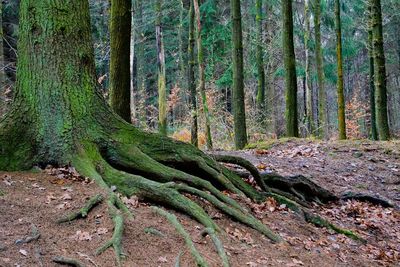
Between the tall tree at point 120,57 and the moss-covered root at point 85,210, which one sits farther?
the tall tree at point 120,57

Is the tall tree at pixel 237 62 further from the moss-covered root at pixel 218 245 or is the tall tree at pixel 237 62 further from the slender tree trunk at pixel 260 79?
the moss-covered root at pixel 218 245

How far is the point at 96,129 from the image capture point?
636cm

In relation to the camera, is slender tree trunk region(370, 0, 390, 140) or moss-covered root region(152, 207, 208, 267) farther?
slender tree trunk region(370, 0, 390, 140)

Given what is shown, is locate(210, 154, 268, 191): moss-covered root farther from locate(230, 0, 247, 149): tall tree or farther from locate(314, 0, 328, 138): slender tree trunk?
locate(314, 0, 328, 138): slender tree trunk

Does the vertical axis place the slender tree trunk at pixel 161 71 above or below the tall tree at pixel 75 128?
above

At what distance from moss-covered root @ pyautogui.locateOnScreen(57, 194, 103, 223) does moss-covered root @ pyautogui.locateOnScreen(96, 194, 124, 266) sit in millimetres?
140

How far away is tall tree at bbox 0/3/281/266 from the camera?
236 inches

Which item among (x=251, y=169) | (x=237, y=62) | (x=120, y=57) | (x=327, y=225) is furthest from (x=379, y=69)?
(x=120, y=57)

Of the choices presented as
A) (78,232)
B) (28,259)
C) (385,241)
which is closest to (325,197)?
(385,241)

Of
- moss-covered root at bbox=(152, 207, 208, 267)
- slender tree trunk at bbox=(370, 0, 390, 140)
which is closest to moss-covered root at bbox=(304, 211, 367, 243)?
moss-covered root at bbox=(152, 207, 208, 267)

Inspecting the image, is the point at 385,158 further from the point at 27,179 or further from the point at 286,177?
the point at 27,179

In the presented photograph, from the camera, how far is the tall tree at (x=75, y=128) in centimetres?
600

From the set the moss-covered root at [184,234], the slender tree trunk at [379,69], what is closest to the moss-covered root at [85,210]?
the moss-covered root at [184,234]

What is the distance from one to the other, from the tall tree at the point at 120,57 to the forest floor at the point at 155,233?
11.2 ft
